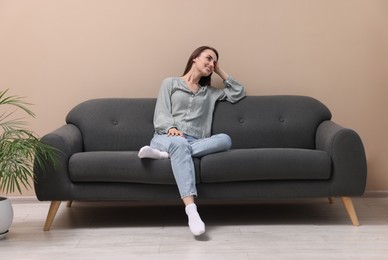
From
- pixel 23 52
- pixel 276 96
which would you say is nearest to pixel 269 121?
pixel 276 96

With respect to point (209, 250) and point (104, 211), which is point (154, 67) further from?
point (209, 250)

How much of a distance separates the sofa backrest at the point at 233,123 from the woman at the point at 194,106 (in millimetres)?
110

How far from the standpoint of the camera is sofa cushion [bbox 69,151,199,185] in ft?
9.48

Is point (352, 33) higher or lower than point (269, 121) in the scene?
higher

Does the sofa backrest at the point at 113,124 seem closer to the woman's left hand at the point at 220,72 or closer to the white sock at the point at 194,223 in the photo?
the woman's left hand at the point at 220,72

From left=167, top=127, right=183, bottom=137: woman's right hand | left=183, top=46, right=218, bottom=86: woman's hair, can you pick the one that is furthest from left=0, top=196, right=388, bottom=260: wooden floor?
left=183, top=46, right=218, bottom=86: woman's hair

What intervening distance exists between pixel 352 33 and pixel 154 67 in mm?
1548

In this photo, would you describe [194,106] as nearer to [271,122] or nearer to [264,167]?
[271,122]

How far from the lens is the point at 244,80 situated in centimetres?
375

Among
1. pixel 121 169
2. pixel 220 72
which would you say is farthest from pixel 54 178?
pixel 220 72

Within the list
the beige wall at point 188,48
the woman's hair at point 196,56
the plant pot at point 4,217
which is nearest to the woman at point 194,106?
the woman's hair at point 196,56

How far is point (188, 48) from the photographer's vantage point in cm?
372

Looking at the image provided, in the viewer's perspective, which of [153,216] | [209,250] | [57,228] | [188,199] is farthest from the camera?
[153,216]

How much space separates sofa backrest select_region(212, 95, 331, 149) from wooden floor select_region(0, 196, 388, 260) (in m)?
0.50
